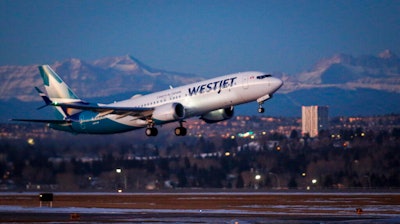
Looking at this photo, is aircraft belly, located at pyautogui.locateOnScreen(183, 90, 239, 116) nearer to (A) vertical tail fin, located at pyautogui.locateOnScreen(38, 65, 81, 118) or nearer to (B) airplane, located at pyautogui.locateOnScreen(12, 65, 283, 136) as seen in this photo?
(B) airplane, located at pyautogui.locateOnScreen(12, 65, 283, 136)

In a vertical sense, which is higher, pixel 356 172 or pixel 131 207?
pixel 356 172

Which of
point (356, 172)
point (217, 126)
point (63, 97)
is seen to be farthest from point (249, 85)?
point (217, 126)

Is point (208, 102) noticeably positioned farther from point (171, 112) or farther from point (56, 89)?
point (56, 89)

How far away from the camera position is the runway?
64.3m

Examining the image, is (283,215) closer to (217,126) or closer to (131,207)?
(131,207)

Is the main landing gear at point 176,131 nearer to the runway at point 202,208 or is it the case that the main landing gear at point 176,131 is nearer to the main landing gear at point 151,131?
the main landing gear at point 151,131

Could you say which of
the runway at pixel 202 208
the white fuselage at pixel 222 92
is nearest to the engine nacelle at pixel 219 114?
the white fuselage at pixel 222 92

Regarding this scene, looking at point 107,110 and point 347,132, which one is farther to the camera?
point 347,132

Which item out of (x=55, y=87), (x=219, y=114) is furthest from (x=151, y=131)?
(x=55, y=87)

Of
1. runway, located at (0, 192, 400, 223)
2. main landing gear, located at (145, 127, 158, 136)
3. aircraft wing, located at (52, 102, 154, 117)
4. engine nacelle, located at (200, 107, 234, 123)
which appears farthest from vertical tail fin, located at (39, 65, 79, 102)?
engine nacelle, located at (200, 107, 234, 123)

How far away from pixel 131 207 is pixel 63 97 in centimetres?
2340

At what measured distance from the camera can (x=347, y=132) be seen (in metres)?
188

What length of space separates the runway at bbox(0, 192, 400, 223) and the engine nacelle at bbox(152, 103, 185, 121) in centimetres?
A: 749

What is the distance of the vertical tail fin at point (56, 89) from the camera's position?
99.7 metres
